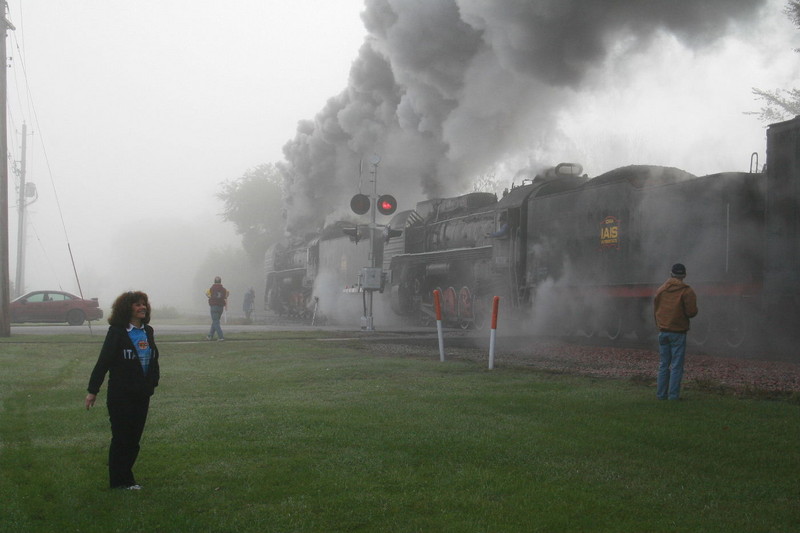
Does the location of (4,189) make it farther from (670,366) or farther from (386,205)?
(670,366)

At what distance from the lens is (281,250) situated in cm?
4622

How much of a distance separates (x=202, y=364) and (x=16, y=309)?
20742mm

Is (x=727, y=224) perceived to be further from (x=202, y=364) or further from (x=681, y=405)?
(x=202, y=364)

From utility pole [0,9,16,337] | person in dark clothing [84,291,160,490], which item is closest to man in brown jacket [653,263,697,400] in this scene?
person in dark clothing [84,291,160,490]

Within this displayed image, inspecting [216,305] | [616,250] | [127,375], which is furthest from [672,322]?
[216,305]

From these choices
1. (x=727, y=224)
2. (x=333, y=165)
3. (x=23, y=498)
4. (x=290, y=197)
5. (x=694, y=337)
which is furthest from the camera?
(x=290, y=197)

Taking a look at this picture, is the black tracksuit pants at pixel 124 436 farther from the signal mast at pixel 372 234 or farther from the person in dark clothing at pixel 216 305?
the signal mast at pixel 372 234

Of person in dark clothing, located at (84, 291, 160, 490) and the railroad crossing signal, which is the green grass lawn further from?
the railroad crossing signal

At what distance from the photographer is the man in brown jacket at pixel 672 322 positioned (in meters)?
9.69

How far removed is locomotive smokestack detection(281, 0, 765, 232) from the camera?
19.7m

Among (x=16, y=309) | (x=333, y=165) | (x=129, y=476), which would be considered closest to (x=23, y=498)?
(x=129, y=476)

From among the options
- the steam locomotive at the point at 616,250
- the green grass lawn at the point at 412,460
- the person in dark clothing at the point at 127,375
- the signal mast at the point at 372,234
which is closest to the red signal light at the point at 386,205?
the signal mast at the point at 372,234

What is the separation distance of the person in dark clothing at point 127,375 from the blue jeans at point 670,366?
597cm

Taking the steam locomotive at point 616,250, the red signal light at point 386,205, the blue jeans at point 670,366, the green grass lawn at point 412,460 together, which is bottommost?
the green grass lawn at point 412,460
